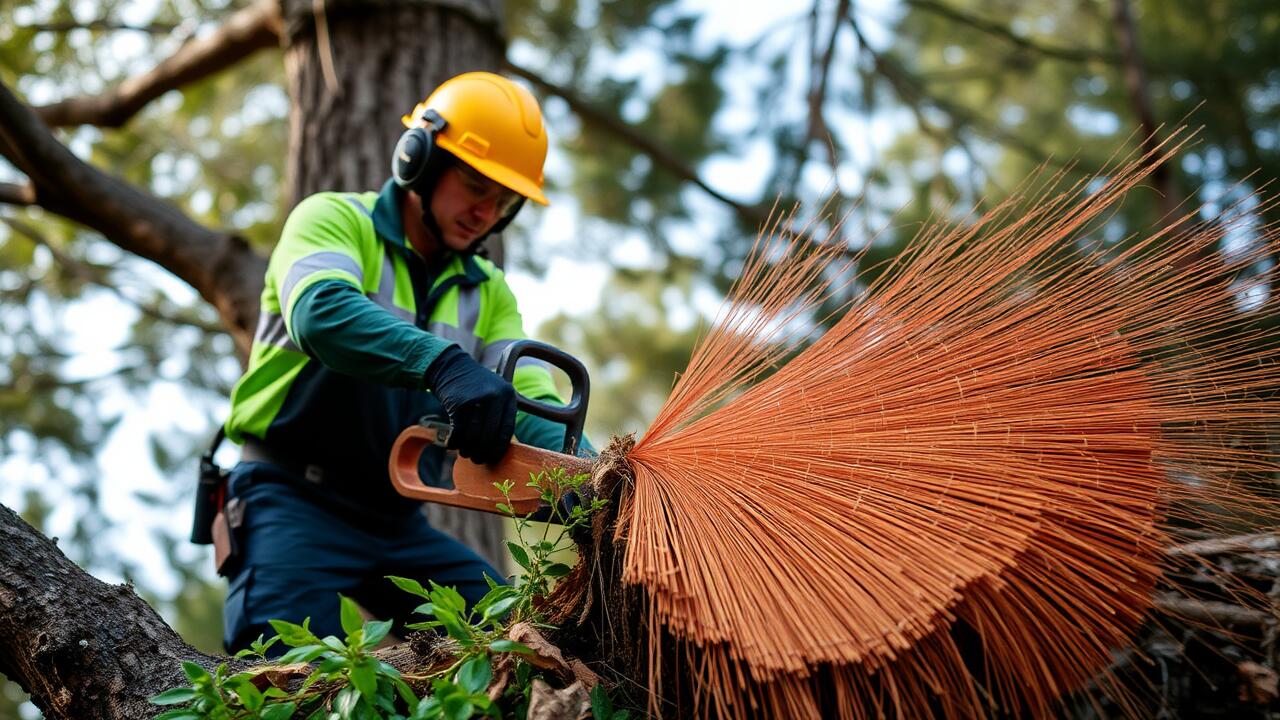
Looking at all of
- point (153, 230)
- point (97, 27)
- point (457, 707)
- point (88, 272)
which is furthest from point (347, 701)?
point (88, 272)

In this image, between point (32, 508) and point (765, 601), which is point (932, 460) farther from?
point (32, 508)

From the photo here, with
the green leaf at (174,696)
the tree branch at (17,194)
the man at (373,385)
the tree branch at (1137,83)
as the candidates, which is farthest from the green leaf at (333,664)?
the tree branch at (1137,83)

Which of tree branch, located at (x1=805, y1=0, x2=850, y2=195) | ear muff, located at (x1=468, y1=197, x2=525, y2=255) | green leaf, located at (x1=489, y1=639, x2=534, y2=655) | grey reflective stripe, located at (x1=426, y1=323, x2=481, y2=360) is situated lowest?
green leaf, located at (x1=489, y1=639, x2=534, y2=655)

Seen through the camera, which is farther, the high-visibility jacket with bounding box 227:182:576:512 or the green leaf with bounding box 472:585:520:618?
the high-visibility jacket with bounding box 227:182:576:512

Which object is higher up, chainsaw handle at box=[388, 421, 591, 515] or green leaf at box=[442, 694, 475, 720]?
chainsaw handle at box=[388, 421, 591, 515]

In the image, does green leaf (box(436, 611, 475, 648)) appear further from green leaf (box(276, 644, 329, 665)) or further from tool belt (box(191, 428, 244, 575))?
tool belt (box(191, 428, 244, 575))

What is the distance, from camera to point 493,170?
2527 mm

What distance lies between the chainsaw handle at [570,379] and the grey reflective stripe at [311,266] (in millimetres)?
399

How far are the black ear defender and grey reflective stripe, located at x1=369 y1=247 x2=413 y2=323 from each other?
0.18 metres

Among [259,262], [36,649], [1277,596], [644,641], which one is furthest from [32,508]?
[1277,596]

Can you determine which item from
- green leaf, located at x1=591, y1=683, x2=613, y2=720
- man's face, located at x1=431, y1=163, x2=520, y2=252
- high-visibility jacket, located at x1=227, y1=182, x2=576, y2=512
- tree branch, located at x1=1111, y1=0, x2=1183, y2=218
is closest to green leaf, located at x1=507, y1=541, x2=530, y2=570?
green leaf, located at x1=591, y1=683, x2=613, y2=720

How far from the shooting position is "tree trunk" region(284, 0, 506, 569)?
3.47 meters

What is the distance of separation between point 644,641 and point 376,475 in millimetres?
1039

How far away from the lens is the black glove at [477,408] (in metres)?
1.89
